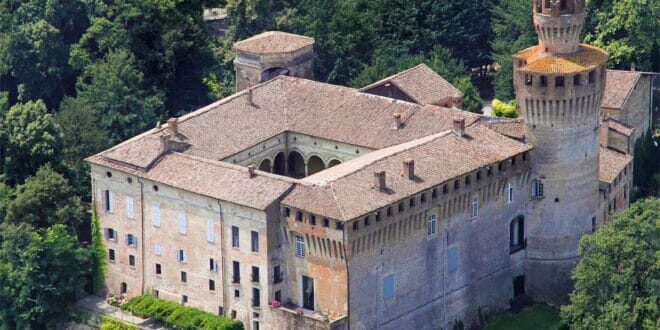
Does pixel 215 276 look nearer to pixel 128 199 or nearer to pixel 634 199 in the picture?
pixel 128 199

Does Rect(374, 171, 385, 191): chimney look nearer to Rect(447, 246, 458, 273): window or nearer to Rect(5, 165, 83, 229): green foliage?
Rect(447, 246, 458, 273): window

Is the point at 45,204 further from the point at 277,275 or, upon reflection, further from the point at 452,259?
the point at 452,259

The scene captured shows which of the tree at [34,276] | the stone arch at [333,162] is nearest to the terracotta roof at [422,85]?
the stone arch at [333,162]

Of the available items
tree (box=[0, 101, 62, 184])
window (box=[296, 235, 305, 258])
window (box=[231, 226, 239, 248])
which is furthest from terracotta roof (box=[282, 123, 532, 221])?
tree (box=[0, 101, 62, 184])

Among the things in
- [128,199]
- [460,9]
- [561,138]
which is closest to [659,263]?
[561,138]

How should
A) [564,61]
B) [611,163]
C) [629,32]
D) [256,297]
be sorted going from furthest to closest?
[629,32], [611,163], [564,61], [256,297]

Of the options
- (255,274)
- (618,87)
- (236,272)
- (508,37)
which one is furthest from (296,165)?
(508,37)

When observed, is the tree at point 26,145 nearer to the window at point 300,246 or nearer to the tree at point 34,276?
the tree at point 34,276
